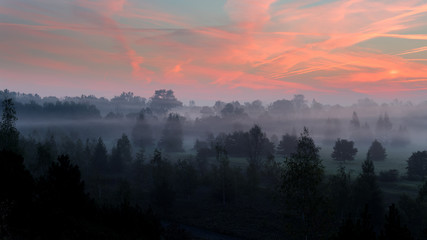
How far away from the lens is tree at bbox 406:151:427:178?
96.1m

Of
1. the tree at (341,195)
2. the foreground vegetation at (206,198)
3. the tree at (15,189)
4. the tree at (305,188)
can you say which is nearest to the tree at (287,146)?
the foreground vegetation at (206,198)

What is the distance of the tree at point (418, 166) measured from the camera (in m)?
96.1

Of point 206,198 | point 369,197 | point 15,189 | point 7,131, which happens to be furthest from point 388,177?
point 7,131

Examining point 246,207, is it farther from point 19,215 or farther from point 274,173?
point 19,215

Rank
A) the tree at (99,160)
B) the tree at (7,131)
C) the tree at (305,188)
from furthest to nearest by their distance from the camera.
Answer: the tree at (99,160) → the tree at (7,131) → the tree at (305,188)

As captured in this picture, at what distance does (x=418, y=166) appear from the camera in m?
96.9

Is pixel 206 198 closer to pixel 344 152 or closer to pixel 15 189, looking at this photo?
pixel 15 189

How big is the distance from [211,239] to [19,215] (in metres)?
34.1

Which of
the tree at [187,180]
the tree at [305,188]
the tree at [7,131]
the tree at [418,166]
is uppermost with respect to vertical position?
the tree at [7,131]

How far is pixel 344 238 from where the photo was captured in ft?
A: 87.9

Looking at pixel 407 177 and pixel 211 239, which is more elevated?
pixel 407 177

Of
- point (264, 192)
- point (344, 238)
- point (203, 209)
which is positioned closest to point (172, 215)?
point (203, 209)

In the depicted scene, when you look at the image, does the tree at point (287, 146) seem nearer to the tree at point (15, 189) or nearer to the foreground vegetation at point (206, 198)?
the foreground vegetation at point (206, 198)

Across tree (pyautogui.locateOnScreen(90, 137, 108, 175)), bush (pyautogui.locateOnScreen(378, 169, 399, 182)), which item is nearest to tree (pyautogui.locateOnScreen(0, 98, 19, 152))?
tree (pyautogui.locateOnScreen(90, 137, 108, 175))
